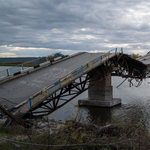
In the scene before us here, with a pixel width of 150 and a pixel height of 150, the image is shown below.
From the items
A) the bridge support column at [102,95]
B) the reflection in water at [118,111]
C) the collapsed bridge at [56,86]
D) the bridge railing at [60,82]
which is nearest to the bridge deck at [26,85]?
the collapsed bridge at [56,86]

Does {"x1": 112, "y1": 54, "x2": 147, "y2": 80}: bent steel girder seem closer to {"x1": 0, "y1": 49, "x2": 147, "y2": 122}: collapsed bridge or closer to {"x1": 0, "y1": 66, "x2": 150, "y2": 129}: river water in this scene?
{"x1": 0, "y1": 49, "x2": 147, "y2": 122}: collapsed bridge

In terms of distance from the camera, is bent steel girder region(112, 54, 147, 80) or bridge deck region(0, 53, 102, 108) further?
bent steel girder region(112, 54, 147, 80)

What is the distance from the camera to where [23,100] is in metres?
13.5

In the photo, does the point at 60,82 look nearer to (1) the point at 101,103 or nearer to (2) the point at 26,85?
(2) the point at 26,85

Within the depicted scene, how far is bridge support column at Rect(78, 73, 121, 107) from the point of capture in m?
28.5

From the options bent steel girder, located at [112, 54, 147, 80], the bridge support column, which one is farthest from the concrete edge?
bent steel girder, located at [112, 54, 147, 80]

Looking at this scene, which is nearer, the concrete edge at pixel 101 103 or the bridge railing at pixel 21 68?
the bridge railing at pixel 21 68

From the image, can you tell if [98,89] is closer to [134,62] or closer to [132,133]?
[134,62]

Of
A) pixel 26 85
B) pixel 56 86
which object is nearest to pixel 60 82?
pixel 56 86

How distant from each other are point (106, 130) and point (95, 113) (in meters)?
17.2

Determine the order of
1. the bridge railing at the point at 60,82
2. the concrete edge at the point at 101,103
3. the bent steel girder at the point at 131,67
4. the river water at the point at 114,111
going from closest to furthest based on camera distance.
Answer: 1. the bridge railing at the point at 60,82
2. the river water at the point at 114,111
3. the bent steel girder at the point at 131,67
4. the concrete edge at the point at 101,103

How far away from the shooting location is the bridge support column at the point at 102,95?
2845 cm

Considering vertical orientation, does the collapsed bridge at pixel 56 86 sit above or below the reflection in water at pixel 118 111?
above

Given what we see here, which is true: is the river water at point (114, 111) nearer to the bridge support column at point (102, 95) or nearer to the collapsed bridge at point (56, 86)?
the bridge support column at point (102, 95)
